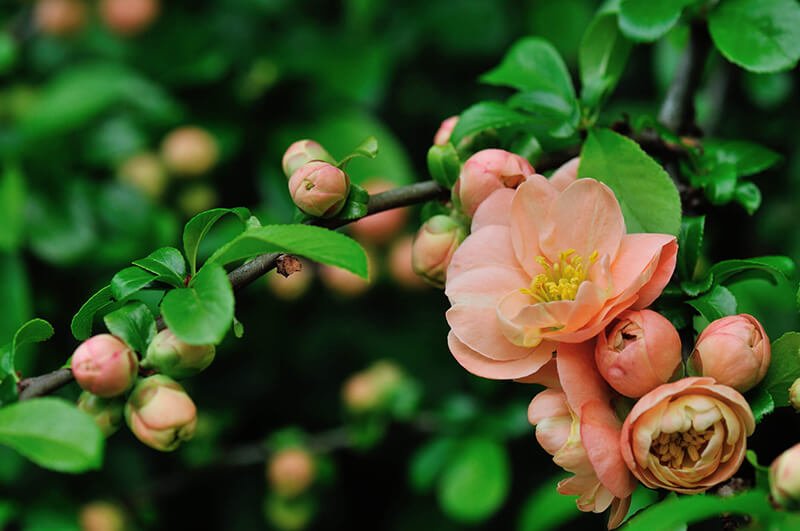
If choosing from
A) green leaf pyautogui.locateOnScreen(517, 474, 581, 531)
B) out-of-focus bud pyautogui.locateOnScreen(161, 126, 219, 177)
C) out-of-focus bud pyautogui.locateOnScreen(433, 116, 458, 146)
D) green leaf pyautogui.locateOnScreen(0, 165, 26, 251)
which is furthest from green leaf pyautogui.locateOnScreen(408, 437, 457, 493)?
out-of-focus bud pyautogui.locateOnScreen(433, 116, 458, 146)

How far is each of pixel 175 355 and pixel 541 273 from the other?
27 centimetres

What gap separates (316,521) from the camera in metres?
1.79

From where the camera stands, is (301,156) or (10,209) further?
(10,209)

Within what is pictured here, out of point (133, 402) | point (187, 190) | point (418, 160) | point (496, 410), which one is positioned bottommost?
point (496, 410)

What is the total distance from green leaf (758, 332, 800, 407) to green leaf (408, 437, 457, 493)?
3.00 feet

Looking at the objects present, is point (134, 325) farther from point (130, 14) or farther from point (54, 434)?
point (130, 14)

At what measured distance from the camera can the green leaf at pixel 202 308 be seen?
57 cm

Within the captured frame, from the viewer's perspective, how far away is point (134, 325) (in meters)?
0.67

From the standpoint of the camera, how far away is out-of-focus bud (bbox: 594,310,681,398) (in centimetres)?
60

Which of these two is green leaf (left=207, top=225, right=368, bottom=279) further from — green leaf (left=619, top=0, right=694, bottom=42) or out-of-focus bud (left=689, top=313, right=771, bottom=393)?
green leaf (left=619, top=0, right=694, bottom=42)

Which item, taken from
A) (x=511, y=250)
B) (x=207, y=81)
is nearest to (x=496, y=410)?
(x=207, y=81)

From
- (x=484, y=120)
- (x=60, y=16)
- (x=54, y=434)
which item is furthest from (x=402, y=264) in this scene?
(x=54, y=434)

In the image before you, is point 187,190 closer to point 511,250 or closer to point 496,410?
point 496,410

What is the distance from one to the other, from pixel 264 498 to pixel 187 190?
58 centimetres
